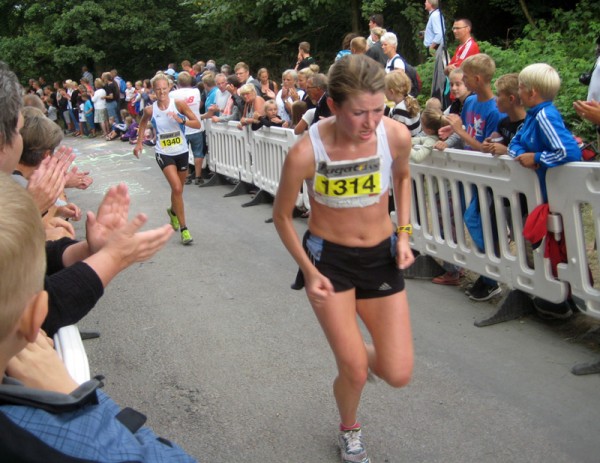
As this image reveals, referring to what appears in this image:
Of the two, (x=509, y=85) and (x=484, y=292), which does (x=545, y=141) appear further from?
(x=484, y=292)

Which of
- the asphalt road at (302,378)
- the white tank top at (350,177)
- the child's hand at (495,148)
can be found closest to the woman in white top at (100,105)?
the asphalt road at (302,378)

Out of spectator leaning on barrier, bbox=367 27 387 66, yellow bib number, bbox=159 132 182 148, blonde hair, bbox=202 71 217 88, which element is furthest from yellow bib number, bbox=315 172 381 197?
blonde hair, bbox=202 71 217 88

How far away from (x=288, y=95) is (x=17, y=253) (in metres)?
10.2

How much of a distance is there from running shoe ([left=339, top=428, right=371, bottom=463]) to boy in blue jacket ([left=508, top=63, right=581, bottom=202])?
232cm

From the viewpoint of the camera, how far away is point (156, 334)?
5555 mm

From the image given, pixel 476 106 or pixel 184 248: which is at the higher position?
pixel 476 106

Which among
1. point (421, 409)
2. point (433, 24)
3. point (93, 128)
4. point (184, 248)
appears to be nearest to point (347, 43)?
point (433, 24)

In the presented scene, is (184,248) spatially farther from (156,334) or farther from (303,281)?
(303,281)

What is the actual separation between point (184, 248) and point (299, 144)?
516 centimetres

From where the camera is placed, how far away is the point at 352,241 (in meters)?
3.39

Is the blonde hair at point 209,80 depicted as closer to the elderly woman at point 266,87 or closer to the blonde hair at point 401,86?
the elderly woman at point 266,87

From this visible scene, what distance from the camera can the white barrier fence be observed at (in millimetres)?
4578

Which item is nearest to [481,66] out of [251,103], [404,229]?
[404,229]

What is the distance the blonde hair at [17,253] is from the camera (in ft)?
4.16
